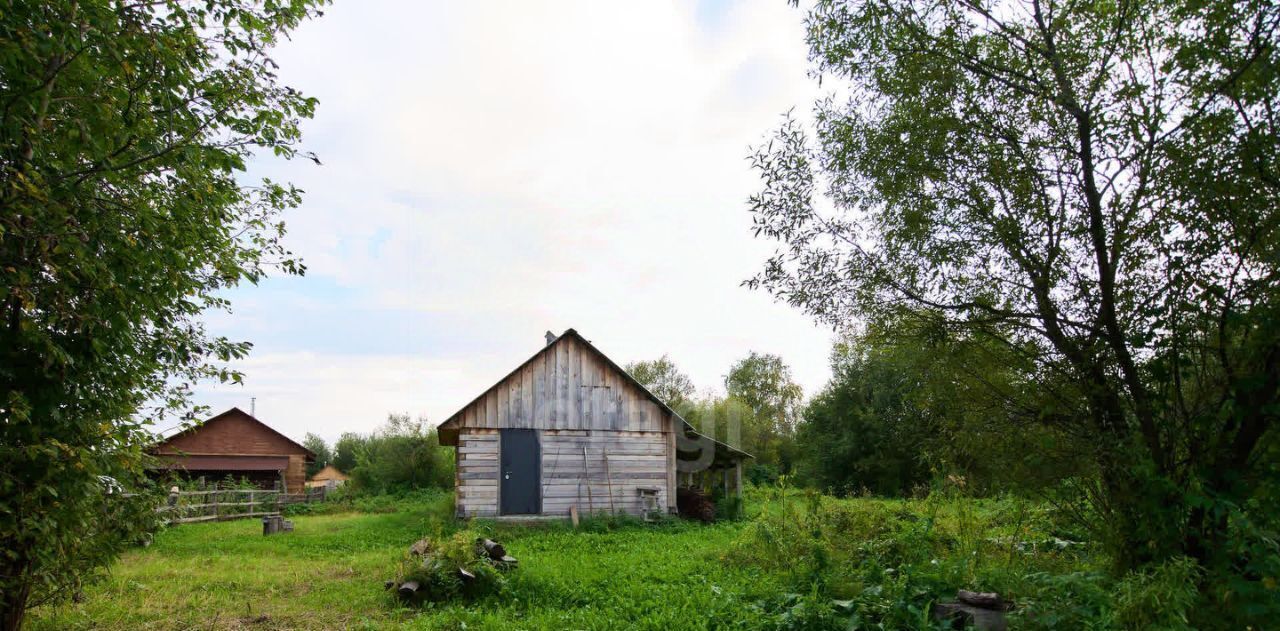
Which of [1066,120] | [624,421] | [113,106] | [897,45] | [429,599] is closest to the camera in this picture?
[113,106]

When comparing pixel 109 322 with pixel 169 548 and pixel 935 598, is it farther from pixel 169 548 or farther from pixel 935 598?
pixel 169 548

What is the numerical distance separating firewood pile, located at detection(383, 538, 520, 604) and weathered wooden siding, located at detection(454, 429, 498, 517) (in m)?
7.44

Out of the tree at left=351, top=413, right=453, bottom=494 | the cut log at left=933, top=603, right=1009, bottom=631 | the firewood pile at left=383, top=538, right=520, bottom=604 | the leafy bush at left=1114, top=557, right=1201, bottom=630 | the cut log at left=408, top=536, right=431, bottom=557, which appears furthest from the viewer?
the tree at left=351, top=413, right=453, bottom=494

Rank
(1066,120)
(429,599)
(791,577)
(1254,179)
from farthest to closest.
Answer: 1. (429,599)
2. (791,577)
3. (1066,120)
4. (1254,179)

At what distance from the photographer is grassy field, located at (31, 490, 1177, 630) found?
5172 millimetres

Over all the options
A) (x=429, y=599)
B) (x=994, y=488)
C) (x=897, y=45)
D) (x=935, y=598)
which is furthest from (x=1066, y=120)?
(x=429, y=599)

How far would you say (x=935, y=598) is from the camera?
19.2 ft

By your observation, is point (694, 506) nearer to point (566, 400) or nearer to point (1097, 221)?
point (566, 400)

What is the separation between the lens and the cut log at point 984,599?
17.1 feet

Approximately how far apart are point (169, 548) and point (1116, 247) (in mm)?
17263

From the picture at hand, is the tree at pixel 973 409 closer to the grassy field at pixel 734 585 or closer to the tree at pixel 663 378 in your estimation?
the grassy field at pixel 734 585

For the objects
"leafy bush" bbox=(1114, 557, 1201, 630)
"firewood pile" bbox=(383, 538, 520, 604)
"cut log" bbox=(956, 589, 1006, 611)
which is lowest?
"firewood pile" bbox=(383, 538, 520, 604)

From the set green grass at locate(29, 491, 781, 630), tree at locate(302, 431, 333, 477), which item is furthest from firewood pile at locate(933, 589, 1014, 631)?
tree at locate(302, 431, 333, 477)

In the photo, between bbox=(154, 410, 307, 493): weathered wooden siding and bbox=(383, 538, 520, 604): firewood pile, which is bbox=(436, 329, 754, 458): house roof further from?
bbox=(154, 410, 307, 493): weathered wooden siding
